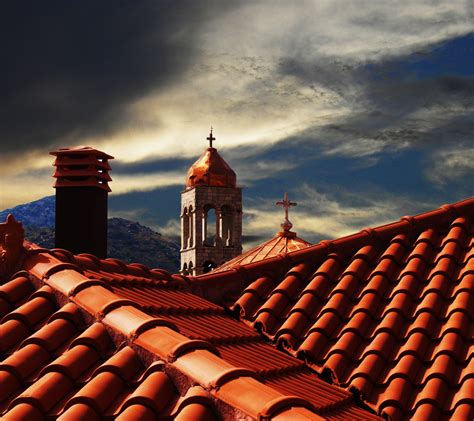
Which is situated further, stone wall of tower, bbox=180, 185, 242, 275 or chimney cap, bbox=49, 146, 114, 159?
stone wall of tower, bbox=180, 185, 242, 275

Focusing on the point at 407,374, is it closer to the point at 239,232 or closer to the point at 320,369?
the point at 320,369

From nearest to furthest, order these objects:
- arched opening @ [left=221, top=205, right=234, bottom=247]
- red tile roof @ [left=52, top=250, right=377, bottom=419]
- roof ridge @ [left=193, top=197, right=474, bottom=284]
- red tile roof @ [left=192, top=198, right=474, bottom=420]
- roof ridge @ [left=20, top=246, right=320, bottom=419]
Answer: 1. roof ridge @ [left=20, top=246, right=320, bottom=419]
2. red tile roof @ [left=52, top=250, right=377, bottom=419]
3. red tile roof @ [left=192, top=198, right=474, bottom=420]
4. roof ridge @ [left=193, top=197, right=474, bottom=284]
5. arched opening @ [left=221, top=205, right=234, bottom=247]

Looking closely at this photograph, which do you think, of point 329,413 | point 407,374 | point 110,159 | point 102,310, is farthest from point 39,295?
point 110,159

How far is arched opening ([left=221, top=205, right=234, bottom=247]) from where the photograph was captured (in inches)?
2239

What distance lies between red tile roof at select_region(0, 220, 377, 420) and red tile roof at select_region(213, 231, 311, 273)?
21.5 m

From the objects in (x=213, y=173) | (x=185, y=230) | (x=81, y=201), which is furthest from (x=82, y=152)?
(x=185, y=230)

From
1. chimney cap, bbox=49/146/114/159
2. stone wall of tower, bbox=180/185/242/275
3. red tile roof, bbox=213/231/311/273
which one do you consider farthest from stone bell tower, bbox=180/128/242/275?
chimney cap, bbox=49/146/114/159

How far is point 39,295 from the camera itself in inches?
350

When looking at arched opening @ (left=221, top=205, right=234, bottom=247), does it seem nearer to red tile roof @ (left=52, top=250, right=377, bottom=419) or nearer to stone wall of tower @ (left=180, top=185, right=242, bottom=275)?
stone wall of tower @ (left=180, top=185, right=242, bottom=275)

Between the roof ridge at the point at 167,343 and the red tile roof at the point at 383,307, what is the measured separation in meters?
1.81

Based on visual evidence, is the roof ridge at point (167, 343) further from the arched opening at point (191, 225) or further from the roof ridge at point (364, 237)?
the arched opening at point (191, 225)

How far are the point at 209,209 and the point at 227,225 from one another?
127cm

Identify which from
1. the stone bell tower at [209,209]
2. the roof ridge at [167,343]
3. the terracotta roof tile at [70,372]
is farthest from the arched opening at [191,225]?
the terracotta roof tile at [70,372]

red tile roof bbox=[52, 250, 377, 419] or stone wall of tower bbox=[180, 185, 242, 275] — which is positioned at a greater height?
stone wall of tower bbox=[180, 185, 242, 275]
